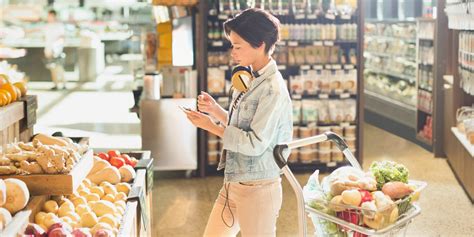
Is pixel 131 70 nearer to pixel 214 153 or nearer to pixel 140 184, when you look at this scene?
pixel 214 153

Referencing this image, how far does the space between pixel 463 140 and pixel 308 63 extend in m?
1.89

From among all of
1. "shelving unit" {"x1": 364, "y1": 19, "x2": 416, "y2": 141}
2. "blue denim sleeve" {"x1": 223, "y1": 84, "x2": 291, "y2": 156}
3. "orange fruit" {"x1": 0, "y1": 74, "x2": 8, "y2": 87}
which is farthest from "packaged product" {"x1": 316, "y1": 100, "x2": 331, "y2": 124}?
"blue denim sleeve" {"x1": 223, "y1": 84, "x2": 291, "y2": 156}

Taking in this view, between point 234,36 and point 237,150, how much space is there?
0.51 meters

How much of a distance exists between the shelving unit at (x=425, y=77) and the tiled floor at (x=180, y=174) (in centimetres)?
28

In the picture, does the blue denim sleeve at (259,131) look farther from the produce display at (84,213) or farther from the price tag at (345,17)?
the price tag at (345,17)

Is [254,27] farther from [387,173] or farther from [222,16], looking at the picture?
[222,16]

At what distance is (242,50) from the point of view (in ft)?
11.8

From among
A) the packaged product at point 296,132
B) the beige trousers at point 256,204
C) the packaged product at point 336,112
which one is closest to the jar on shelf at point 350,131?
the packaged product at point 336,112

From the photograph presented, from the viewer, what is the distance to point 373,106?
13.2m

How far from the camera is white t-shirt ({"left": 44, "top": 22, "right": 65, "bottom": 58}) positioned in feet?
54.0

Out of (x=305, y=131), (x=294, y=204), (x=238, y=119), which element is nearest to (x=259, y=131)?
(x=238, y=119)

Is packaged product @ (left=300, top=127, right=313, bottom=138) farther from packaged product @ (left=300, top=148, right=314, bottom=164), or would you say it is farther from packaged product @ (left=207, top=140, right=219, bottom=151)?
packaged product @ (left=207, top=140, right=219, bottom=151)

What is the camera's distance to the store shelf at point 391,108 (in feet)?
37.6

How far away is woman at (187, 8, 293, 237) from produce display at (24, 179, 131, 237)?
0.63 m
